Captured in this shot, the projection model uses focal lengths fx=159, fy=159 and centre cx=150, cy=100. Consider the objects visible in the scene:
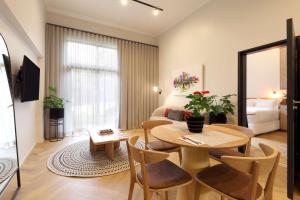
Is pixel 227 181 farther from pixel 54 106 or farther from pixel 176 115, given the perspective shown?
pixel 54 106

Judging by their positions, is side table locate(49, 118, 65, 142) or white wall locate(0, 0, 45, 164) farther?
side table locate(49, 118, 65, 142)

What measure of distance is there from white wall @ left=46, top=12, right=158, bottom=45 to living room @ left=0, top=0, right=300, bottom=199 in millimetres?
28

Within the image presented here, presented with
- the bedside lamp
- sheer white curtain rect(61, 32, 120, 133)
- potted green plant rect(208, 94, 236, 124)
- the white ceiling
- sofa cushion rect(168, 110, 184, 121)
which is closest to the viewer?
potted green plant rect(208, 94, 236, 124)

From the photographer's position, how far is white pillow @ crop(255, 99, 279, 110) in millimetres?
4929

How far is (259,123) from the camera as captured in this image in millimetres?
4199

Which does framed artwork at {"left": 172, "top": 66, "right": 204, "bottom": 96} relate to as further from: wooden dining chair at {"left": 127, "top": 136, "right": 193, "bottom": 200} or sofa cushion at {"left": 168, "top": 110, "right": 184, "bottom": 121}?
wooden dining chair at {"left": 127, "top": 136, "right": 193, "bottom": 200}

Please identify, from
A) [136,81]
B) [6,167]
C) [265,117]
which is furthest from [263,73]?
[6,167]

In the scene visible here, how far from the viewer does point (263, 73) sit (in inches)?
215

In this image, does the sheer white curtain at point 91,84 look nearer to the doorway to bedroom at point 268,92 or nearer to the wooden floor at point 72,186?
the wooden floor at point 72,186

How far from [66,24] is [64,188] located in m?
4.00

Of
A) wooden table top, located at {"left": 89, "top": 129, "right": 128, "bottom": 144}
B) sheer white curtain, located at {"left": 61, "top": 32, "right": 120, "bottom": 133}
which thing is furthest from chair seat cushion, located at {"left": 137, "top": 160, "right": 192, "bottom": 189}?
sheer white curtain, located at {"left": 61, "top": 32, "right": 120, "bottom": 133}

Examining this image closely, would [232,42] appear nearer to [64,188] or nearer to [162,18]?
[162,18]

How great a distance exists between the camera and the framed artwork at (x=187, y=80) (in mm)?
3961

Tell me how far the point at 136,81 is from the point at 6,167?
3.92m
